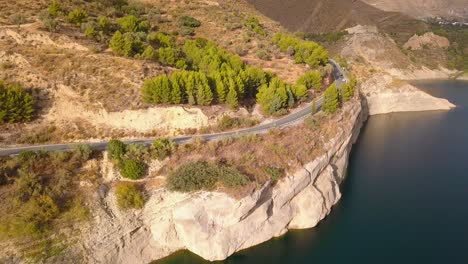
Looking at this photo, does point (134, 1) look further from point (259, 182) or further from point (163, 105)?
point (259, 182)

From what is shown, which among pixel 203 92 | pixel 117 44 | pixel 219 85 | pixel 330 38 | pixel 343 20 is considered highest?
pixel 117 44

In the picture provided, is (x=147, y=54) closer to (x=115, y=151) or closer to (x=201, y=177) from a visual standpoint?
(x=115, y=151)

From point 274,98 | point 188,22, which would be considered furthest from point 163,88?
point 188,22

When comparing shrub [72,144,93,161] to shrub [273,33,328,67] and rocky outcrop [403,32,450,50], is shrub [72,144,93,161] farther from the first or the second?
rocky outcrop [403,32,450,50]

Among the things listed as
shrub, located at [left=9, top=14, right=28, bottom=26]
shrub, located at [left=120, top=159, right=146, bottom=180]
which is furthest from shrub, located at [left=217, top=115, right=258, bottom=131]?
shrub, located at [left=9, top=14, right=28, bottom=26]

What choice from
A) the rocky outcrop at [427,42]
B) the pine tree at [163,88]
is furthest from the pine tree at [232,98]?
the rocky outcrop at [427,42]

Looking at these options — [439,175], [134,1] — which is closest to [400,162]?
[439,175]
